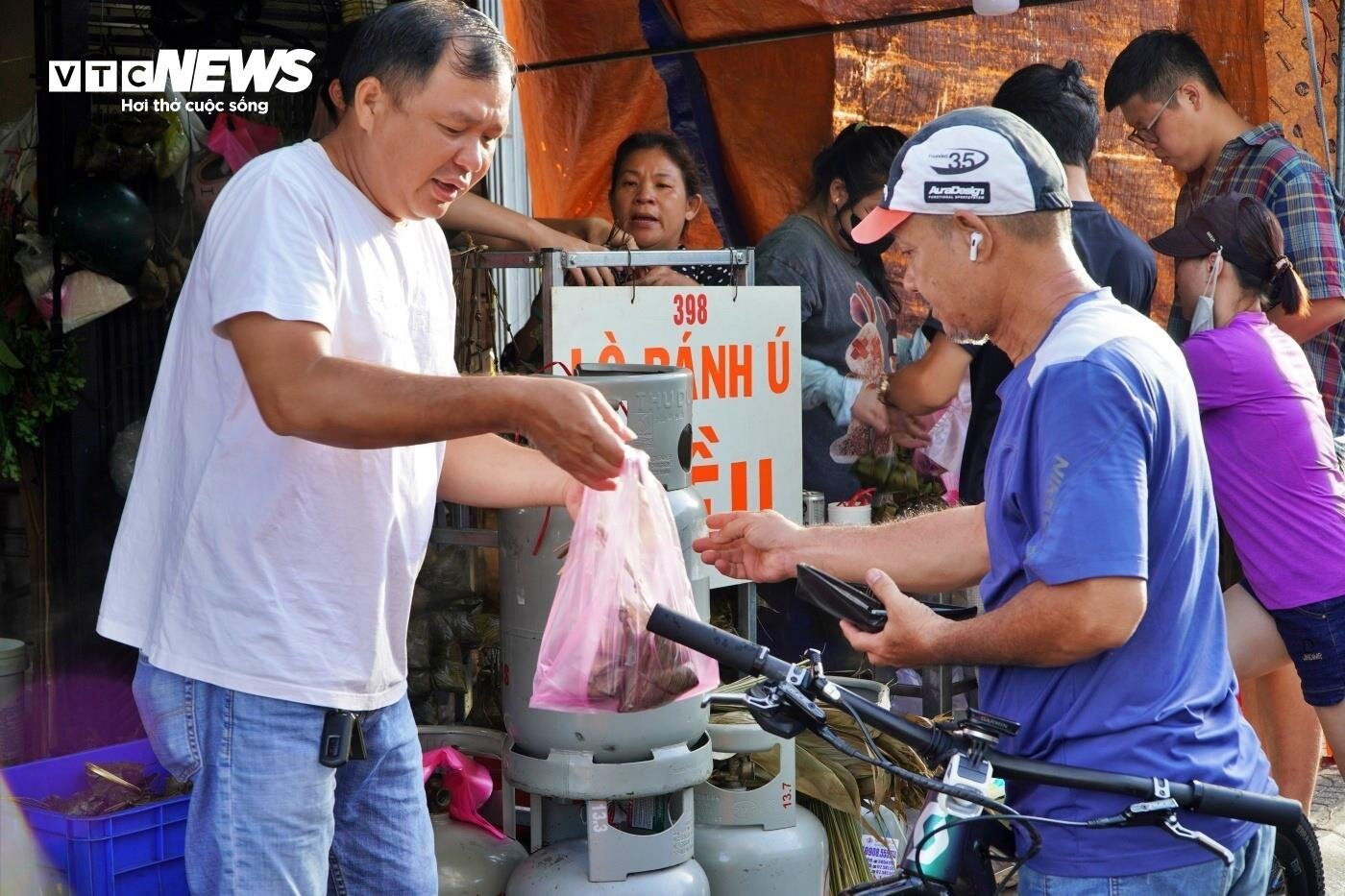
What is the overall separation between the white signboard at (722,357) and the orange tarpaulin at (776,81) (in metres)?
1.70

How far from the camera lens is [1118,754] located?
2129 mm

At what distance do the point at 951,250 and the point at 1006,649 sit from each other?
0.65m

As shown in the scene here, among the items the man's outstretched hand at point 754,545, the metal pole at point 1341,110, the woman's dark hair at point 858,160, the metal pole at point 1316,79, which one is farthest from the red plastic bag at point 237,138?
the metal pole at point 1341,110

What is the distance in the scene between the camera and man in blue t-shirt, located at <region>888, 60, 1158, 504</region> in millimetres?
4664

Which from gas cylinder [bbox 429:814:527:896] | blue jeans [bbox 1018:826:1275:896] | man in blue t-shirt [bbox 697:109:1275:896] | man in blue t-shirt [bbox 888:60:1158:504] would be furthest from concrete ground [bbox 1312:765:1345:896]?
man in blue t-shirt [bbox 697:109:1275:896]

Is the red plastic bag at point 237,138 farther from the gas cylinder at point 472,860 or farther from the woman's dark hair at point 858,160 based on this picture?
the gas cylinder at point 472,860

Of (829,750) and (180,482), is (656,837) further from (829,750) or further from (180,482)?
(180,482)

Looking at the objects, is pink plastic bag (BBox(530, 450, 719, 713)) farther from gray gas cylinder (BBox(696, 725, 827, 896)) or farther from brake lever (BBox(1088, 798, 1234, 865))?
gray gas cylinder (BBox(696, 725, 827, 896))

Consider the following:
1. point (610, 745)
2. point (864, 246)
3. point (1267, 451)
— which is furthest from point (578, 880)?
point (864, 246)

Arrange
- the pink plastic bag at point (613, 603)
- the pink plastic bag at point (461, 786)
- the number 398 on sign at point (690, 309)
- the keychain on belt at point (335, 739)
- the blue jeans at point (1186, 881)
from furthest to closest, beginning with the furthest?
1. the number 398 on sign at point (690, 309)
2. the pink plastic bag at point (461, 786)
3. the pink plastic bag at point (613, 603)
4. the keychain on belt at point (335, 739)
5. the blue jeans at point (1186, 881)

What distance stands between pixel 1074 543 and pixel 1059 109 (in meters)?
3.16

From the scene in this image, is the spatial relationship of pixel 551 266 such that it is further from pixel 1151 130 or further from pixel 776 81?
pixel 1151 130

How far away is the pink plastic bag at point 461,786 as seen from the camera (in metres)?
3.95

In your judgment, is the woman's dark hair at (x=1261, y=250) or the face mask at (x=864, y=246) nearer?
the woman's dark hair at (x=1261, y=250)
